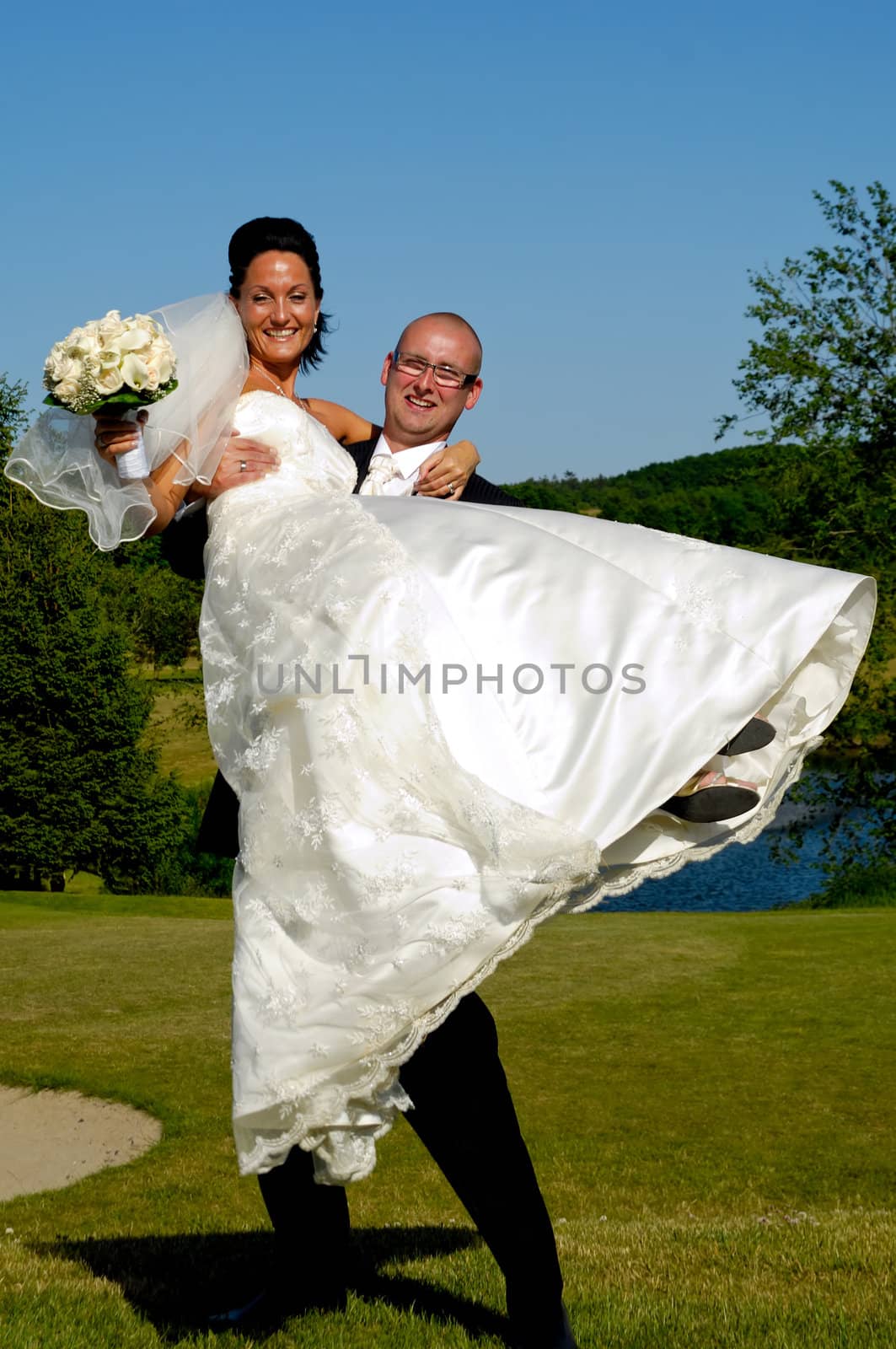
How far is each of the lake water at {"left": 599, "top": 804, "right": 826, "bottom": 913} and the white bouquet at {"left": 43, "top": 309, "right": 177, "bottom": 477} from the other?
26.8 metres

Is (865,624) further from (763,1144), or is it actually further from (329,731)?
(763,1144)

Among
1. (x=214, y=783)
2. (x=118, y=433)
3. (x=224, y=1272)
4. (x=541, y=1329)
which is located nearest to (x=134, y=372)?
(x=118, y=433)

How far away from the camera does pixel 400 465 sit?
392cm

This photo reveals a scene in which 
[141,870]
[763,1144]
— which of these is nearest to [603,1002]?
[763,1144]

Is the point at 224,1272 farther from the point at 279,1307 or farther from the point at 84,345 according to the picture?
the point at 84,345

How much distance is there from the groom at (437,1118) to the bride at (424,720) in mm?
239

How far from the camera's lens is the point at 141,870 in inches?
1328

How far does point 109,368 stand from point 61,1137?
21.8ft

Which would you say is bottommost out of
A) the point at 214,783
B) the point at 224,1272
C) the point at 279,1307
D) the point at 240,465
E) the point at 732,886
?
the point at 732,886

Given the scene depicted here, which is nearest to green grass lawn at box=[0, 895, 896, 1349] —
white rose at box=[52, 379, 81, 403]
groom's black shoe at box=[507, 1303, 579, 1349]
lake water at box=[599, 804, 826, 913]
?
groom's black shoe at box=[507, 1303, 579, 1349]

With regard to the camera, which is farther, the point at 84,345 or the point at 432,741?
the point at 84,345

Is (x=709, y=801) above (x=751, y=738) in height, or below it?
below

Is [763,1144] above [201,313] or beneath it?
beneath

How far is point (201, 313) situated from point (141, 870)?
31587 mm
